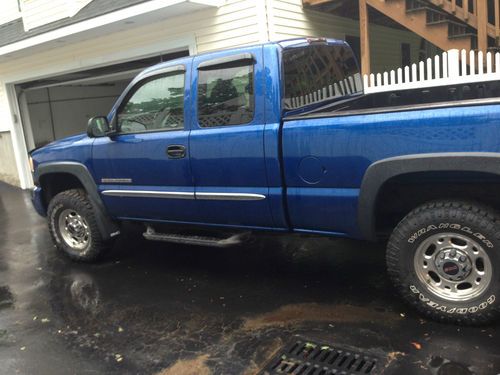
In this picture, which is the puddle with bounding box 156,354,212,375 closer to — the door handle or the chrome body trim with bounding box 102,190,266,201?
the chrome body trim with bounding box 102,190,266,201

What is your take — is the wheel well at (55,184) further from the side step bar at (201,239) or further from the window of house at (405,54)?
the window of house at (405,54)

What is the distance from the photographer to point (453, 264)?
10.9ft

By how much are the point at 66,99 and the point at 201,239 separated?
1138cm

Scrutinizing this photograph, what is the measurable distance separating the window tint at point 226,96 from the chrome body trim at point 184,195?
59 centimetres

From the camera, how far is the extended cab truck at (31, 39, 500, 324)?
10.5ft

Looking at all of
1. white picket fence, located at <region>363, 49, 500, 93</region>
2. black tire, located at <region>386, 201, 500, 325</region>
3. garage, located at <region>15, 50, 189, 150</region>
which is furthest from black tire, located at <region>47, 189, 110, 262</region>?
garage, located at <region>15, 50, 189, 150</region>

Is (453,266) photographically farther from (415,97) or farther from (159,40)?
(159,40)

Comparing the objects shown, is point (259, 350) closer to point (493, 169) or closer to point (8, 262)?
point (493, 169)

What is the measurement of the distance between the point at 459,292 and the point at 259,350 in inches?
56.3

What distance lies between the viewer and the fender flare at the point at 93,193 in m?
5.00

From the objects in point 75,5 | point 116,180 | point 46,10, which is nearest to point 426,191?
point 116,180

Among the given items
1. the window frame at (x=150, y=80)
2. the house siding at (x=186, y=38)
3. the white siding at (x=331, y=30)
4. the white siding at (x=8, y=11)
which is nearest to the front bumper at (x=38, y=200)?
the window frame at (x=150, y=80)

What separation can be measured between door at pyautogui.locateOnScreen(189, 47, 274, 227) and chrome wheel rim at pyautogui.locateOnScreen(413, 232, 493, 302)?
1.23 meters

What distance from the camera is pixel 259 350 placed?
3.31 m
